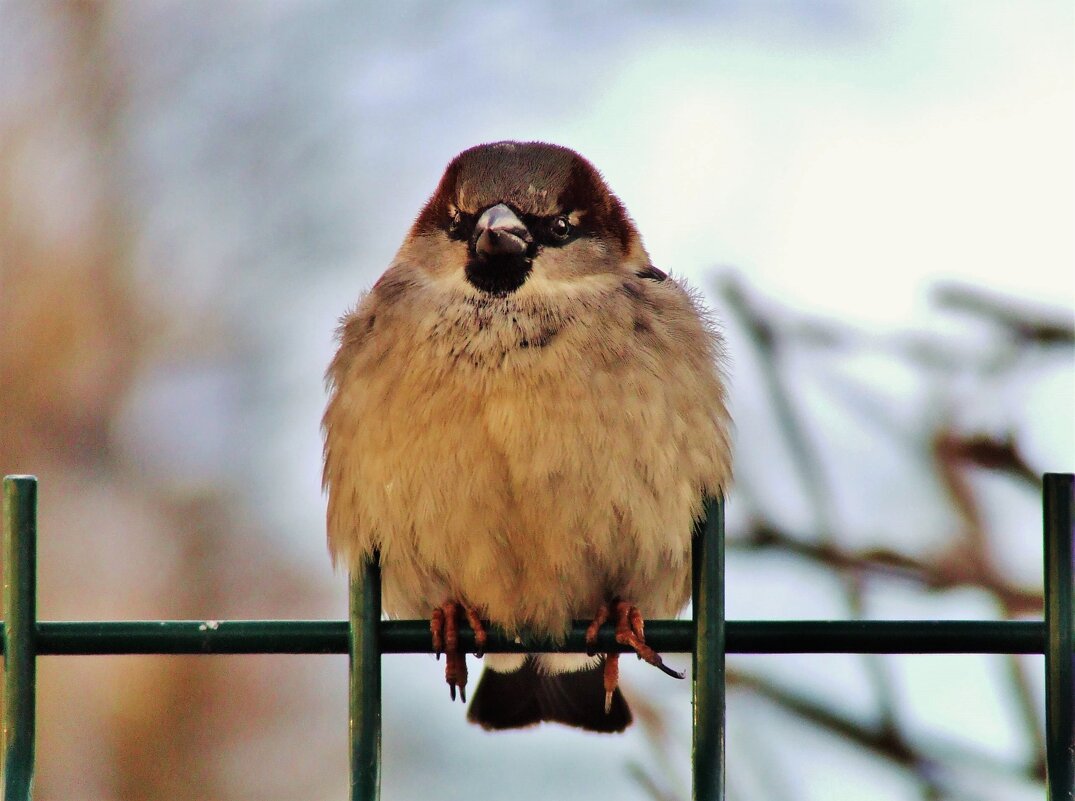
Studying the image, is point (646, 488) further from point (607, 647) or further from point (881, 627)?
point (881, 627)

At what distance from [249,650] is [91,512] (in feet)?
13.0

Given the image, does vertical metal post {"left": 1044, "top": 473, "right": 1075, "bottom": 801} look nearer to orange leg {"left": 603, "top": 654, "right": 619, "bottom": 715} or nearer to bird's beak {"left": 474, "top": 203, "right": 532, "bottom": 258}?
orange leg {"left": 603, "top": 654, "right": 619, "bottom": 715}

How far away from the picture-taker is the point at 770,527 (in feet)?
9.17

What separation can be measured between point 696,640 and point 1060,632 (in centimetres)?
34

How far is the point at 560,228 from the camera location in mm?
2598

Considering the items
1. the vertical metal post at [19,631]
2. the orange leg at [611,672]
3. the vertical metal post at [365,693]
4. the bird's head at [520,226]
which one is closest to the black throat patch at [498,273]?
the bird's head at [520,226]

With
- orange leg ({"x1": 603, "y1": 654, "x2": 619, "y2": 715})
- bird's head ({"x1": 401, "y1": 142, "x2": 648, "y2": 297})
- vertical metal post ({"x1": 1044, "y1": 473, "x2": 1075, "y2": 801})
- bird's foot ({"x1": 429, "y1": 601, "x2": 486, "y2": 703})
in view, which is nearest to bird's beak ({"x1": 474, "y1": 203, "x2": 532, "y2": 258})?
bird's head ({"x1": 401, "y1": 142, "x2": 648, "y2": 297})

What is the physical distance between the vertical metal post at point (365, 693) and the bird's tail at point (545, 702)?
1.33m

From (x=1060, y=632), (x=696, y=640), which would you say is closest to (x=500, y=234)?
(x=696, y=640)

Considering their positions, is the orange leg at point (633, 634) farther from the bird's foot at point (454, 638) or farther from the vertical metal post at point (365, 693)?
the vertical metal post at point (365, 693)

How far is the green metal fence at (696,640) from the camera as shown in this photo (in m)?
1.26

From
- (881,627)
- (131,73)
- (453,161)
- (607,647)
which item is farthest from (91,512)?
(881,627)

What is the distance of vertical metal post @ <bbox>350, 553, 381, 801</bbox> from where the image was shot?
1.32m

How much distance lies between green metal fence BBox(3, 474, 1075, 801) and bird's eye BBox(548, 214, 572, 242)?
1264 millimetres
